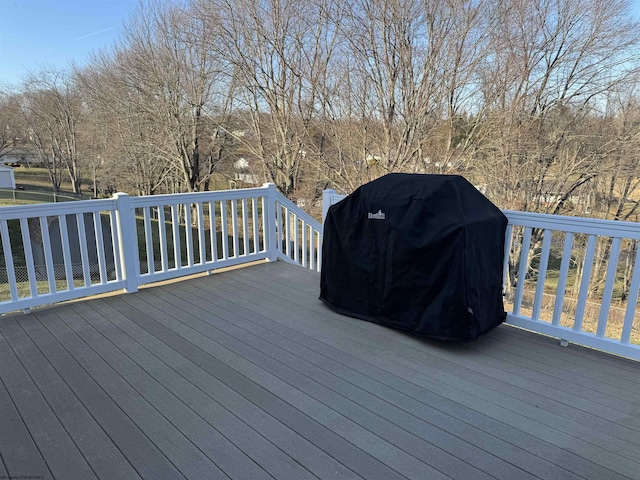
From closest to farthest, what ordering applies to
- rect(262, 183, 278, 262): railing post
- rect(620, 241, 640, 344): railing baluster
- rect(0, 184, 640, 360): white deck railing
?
rect(620, 241, 640, 344): railing baluster → rect(0, 184, 640, 360): white deck railing → rect(262, 183, 278, 262): railing post

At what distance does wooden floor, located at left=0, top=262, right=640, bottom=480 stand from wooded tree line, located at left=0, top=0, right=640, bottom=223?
328 inches

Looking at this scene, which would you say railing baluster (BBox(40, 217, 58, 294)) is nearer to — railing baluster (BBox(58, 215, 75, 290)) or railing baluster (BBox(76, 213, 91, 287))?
railing baluster (BBox(58, 215, 75, 290))

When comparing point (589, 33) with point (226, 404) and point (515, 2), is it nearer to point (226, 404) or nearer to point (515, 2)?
point (515, 2)

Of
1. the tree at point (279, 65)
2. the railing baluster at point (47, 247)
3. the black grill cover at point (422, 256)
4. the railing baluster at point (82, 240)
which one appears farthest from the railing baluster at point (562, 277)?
the tree at point (279, 65)

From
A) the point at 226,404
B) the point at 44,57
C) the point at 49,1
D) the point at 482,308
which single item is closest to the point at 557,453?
the point at 482,308

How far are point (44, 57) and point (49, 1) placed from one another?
26.8ft

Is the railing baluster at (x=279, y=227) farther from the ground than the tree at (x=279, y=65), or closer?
closer

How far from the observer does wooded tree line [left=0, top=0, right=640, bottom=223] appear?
936 cm

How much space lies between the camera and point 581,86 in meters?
9.82

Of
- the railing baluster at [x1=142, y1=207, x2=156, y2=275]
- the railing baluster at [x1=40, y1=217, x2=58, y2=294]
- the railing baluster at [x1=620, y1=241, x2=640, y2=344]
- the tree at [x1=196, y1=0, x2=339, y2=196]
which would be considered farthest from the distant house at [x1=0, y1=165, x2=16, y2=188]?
the railing baluster at [x1=620, y1=241, x2=640, y2=344]

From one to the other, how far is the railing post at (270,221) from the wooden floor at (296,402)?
1.51 meters

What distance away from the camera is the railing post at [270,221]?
171 inches

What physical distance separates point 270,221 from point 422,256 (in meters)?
2.15

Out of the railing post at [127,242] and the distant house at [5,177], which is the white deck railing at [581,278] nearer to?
the railing post at [127,242]
